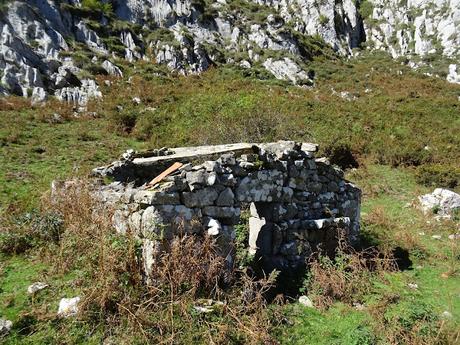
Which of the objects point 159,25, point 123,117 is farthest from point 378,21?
point 123,117

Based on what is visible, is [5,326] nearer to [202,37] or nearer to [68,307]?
[68,307]

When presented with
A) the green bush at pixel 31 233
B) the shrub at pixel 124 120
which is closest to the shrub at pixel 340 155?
the shrub at pixel 124 120

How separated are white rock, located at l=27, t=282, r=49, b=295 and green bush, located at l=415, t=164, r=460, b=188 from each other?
14972 mm

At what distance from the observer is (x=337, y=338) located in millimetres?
5258

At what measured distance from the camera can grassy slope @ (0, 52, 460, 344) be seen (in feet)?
18.6

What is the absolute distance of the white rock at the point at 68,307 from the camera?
15.8 ft

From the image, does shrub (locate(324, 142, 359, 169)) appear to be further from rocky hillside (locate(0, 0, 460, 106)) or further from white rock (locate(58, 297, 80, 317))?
rocky hillside (locate(0, 0, 460, 106))

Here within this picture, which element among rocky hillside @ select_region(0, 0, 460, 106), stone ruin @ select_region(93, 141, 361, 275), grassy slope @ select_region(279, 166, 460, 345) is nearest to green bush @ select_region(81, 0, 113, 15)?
rocky hillside @ select_region(0, 0, 460, 106)

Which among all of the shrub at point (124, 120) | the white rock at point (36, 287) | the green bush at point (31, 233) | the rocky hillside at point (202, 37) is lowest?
the white rock at point (36, 287)

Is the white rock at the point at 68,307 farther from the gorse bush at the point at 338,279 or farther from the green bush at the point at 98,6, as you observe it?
the green bush at the point at 98,6

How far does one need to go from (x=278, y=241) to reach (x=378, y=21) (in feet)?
→ 215

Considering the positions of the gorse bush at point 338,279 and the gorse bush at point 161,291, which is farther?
the gorse bush at point 338,279

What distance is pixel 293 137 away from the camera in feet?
55.2

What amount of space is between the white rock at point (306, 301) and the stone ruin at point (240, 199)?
3.23 feet
